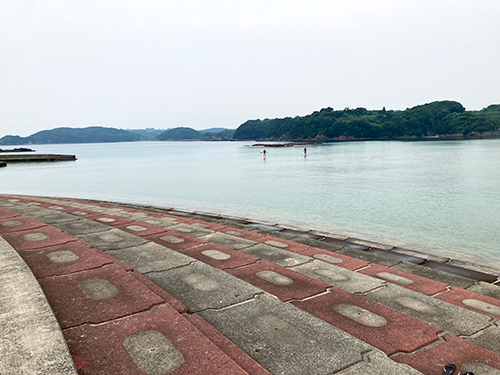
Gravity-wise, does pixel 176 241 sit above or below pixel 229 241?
above

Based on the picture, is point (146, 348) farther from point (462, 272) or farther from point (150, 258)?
point (462, 272)

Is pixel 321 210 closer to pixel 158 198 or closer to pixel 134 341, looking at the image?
pixel 158 198

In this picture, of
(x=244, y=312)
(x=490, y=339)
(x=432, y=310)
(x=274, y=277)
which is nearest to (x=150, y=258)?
(x=274, y=277)

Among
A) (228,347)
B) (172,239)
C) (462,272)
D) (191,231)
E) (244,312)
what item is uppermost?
(228,347)

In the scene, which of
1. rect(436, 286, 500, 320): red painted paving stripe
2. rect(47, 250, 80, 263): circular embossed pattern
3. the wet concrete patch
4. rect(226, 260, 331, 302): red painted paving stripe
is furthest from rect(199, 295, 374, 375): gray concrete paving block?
the wet concrete patch

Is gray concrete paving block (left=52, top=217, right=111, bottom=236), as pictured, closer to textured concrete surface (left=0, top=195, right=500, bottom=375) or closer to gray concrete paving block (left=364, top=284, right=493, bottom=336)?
textured concrete surface (left=0, top=195, right=500, bottom=375)

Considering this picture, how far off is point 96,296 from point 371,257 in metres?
8.94

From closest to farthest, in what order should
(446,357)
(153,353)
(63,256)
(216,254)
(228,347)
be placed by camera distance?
(153,353), (228,347), (446,357), (63,256), (216,254)

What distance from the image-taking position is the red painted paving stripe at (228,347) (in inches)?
165

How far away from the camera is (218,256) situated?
9.25 meters

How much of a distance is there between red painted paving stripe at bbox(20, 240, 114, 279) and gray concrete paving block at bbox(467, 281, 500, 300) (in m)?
8.77

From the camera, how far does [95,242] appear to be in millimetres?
9938

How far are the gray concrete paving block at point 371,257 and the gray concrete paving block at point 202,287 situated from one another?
603cm

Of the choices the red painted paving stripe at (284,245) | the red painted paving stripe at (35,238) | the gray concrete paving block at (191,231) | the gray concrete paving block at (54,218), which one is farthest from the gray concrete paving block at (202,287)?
the gray concrete paving block at (54,218)
